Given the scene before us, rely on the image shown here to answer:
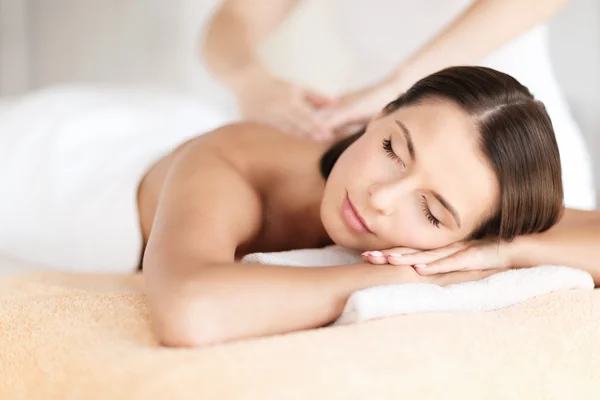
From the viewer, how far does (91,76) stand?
10.3 feet

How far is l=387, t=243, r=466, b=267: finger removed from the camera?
1.08 metres

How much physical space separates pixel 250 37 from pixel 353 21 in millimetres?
312

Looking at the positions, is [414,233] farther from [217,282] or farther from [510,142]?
[217,282]

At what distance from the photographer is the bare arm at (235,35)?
7.20 feet

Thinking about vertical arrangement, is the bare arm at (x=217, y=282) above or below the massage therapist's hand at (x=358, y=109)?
below

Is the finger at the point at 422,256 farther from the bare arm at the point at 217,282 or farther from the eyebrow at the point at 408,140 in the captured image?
the eyebrow at the point at 408,140

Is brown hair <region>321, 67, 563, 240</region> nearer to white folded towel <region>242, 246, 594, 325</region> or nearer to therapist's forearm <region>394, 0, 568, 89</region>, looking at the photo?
white folded towel <region>242, 246, 594, 325</region>

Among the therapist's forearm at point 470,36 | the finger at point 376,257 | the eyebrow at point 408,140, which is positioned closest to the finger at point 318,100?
the therapist's forearm at point 470,36

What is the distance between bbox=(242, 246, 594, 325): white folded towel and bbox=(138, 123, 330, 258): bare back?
179 millimetres

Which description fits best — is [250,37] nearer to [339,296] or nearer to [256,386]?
[339,296]

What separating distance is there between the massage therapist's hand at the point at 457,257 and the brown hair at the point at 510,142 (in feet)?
0.06

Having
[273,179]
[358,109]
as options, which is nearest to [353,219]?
[273,179]

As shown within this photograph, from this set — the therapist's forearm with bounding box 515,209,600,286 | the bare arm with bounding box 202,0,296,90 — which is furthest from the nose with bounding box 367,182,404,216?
the bare arm with bounding box 202,0,296,90

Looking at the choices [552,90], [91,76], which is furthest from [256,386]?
[91,76]
